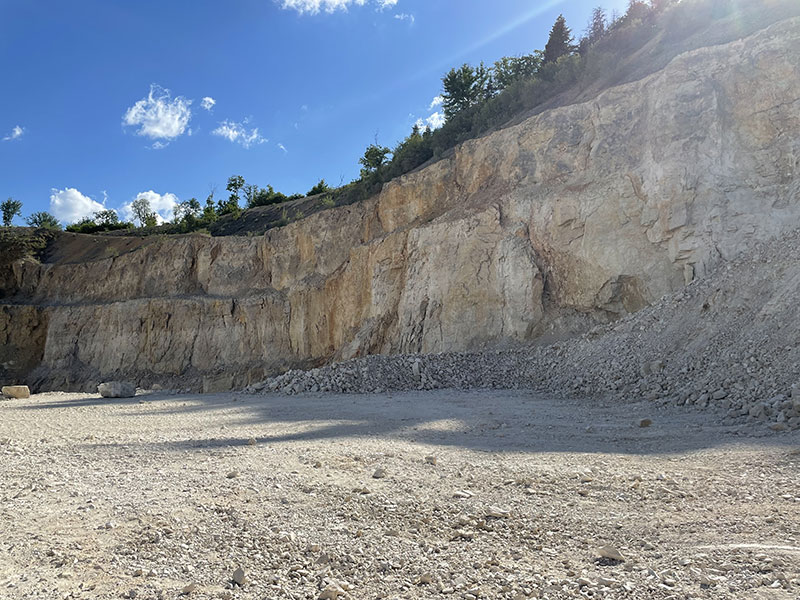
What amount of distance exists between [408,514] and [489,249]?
15.6 m

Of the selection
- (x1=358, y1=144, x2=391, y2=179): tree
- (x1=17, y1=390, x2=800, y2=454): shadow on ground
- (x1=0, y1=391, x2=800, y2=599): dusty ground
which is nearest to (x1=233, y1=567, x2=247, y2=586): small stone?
(x1=0, y1=391, x2=800, y2=599): dusty ground

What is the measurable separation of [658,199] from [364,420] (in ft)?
36.1

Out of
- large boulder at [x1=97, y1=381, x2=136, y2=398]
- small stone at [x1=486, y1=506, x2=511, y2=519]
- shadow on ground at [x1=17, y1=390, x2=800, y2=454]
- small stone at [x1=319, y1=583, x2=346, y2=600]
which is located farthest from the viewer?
large boulder at [x1=97, y1=381, x2=136, y2=398]

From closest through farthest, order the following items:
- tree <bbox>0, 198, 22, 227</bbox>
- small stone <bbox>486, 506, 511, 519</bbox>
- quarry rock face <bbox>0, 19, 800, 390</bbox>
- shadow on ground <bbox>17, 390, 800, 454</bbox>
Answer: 1. small stone <bbox>486, 506, 511, 519</bbox>
2. shadow on ground <bbox>17, 390, 800, 454</bbox>
3. quarry rock face <bbox>0, 19, 800, 390</bbox>
4. tree <bbox>0, 198, 22, 227</bbox>

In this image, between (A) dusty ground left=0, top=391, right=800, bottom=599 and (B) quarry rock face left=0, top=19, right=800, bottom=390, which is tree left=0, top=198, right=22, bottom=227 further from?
(A) dusty ground left=0, top=391, right=800, bottom=599

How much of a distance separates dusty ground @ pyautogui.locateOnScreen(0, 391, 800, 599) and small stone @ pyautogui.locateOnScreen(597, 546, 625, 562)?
0.11 ft

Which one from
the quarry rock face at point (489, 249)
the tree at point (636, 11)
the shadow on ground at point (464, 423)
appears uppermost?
the tree at point (636, 11)

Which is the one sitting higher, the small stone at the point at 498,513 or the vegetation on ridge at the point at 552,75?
the vegetation on ridge at the point at 552,75

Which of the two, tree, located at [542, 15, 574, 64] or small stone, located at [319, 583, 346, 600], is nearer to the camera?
small stone, located at [319, 583, 346, 600]

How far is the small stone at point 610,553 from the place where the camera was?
2.76 metres

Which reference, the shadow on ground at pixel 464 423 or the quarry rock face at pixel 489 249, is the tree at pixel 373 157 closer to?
the quarry rock face at pixel 489 249

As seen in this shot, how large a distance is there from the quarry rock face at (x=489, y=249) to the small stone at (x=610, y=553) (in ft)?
41.3

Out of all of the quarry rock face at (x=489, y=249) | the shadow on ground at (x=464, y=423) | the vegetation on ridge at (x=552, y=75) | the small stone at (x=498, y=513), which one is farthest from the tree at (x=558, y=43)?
the small stone at (x=498, y=513)

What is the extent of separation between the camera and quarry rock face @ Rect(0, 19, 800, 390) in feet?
46.0
